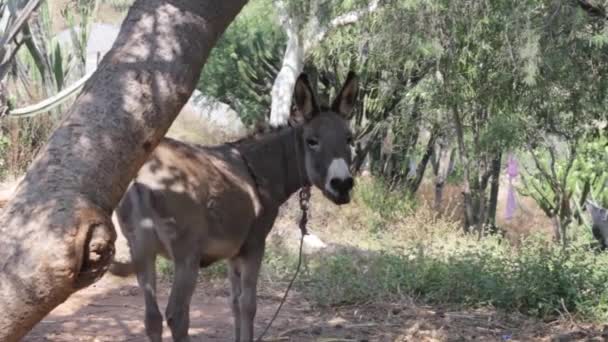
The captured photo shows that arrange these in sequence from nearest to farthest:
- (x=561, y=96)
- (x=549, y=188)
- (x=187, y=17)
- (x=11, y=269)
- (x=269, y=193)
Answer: (x=11, y=269) < (x=187, y=17) < (x=269, y=193) < (x=561, y=96) < (x=549, y=188)

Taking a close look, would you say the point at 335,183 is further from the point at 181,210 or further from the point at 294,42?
the point at 294,42

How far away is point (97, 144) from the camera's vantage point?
2.82m

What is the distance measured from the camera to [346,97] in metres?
6.30

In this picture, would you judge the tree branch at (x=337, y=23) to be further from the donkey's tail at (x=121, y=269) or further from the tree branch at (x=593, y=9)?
the tree branch at (x=593, y=9)

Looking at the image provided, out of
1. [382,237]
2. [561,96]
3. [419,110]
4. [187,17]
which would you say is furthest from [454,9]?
[187,17]

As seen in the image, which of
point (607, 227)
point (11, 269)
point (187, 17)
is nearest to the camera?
point (11, 269)

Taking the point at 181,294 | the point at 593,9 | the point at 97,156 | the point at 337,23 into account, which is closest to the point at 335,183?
the point at 181,294

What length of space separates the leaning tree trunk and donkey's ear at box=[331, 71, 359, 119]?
9.57 feet

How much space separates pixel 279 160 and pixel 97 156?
12.0ft

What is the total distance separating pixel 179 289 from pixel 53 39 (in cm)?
1055

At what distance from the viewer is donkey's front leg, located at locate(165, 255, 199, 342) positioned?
529 cm

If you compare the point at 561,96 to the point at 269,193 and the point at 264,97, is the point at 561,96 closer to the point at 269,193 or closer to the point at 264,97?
the point at 269,193

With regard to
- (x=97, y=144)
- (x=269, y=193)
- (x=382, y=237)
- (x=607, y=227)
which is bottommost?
(x=382, y=237)

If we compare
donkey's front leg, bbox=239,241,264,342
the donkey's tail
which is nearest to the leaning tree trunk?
donkey's front leg, bbox=239,241,264,342
